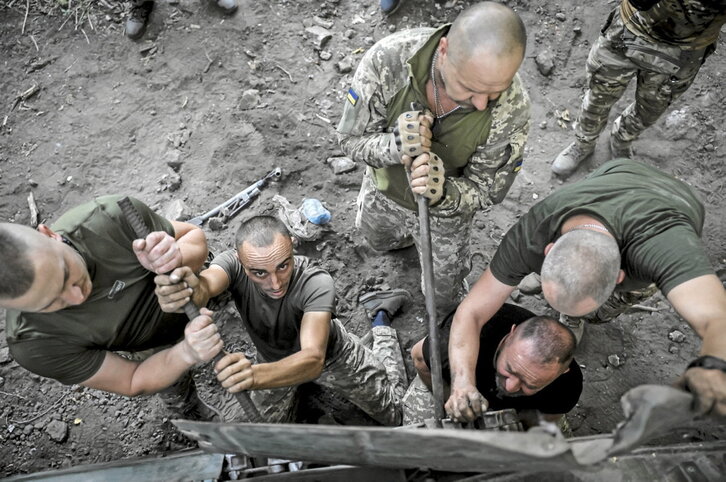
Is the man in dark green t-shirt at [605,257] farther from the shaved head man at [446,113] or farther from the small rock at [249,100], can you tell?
the small rock at [249,100]

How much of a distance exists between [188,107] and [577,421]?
435 centimetres

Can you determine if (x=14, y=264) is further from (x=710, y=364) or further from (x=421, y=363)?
(x=710, y=364)

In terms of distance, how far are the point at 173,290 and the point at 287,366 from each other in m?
0.65

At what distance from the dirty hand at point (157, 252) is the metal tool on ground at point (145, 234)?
43mm

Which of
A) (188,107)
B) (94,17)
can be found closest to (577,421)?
(188,107)

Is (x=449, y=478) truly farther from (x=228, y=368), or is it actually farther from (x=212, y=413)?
(x=212, y=413)

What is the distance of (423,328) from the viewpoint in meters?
3.98

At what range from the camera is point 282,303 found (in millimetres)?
2709

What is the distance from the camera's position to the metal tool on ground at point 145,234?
2129 mm

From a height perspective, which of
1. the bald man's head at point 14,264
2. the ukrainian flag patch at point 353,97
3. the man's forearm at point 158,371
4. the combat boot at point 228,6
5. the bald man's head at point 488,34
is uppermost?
the bald man's head at point 488,34

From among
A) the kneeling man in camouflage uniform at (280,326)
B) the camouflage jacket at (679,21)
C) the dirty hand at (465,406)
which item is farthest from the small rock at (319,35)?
the dirty hand at (465,406)

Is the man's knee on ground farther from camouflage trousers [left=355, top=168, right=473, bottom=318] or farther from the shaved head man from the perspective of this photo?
the shaved head man

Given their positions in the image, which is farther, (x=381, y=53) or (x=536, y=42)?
(x=536, y=42)

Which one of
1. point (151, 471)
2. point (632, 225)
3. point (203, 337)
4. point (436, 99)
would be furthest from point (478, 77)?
point (151, 471)
